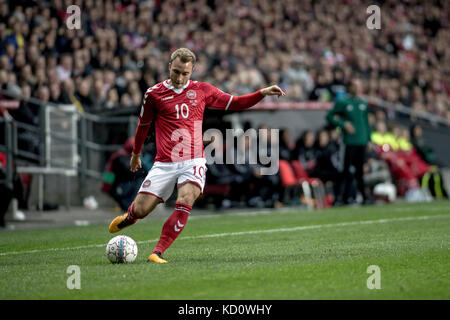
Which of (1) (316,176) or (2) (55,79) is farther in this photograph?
(1) (316,176)

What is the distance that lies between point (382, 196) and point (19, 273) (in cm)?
1260

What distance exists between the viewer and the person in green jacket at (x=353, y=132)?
17.1 metres

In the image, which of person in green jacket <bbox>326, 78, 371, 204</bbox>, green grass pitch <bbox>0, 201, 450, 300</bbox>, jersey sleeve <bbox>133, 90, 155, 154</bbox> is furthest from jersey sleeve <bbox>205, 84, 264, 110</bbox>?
person in green jacket <bbox>326, 78, 371, 204</bbox>

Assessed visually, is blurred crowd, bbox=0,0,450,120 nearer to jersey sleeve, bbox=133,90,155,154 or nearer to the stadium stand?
the stadium stand

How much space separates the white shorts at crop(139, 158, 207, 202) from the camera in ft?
26.3

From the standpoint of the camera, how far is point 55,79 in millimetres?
16969

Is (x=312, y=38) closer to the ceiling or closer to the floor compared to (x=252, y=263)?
closer to the ceiling

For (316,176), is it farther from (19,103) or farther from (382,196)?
(19,103)

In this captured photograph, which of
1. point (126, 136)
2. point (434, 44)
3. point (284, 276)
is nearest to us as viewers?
point (284, 276)

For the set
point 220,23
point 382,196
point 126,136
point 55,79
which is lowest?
point 382,196

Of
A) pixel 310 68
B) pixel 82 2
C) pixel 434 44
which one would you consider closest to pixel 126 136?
pixel 82 2

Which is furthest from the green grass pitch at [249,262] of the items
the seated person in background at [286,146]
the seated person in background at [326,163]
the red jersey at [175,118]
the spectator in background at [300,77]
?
the spectator in background at [300,77]

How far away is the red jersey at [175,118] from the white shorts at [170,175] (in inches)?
2.5

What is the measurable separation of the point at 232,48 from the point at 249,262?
17.5 metres
